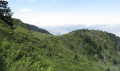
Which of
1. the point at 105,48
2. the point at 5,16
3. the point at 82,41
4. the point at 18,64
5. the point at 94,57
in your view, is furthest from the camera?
the point at 105,48

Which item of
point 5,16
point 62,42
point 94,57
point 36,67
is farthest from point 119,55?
point 36,67

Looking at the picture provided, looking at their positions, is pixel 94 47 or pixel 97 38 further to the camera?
pixel 97 38

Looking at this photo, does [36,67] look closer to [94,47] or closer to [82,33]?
[94,47]

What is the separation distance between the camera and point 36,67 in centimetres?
Answer: 1344

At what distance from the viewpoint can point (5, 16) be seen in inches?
1674

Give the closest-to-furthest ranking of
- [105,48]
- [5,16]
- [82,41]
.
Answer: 1. [5,16]
2. [82,41]
3. [105,48]

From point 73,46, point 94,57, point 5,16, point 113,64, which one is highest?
point 5,16

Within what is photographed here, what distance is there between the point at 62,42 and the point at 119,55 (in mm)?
87495

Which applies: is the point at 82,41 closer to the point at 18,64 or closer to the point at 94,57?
the point at 94,57

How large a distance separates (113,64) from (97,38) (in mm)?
42669

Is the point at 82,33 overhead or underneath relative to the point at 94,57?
overhead

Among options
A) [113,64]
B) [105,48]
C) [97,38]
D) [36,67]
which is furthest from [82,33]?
[36,67]

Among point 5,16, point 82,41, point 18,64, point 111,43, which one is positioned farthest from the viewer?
point 111,43

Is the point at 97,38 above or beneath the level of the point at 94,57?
above
